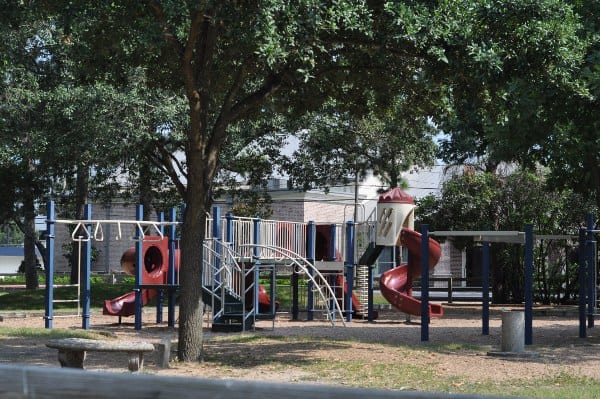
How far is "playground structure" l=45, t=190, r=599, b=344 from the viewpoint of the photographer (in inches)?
768

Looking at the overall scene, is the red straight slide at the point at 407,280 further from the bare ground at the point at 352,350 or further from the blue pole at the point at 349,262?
the blue pole at the point at 349,262

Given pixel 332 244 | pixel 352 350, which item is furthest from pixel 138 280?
pixel 352 350

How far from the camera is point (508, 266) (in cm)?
3161

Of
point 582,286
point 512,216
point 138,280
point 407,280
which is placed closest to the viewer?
point 582,286

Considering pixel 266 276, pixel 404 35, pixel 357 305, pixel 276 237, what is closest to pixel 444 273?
pixel 266 276

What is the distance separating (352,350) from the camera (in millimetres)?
15484

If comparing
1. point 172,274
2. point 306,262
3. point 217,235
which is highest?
point 217,235

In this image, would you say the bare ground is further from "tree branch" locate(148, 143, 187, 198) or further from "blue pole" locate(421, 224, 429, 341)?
"tree branch" locate(148, 143, 187, 198)

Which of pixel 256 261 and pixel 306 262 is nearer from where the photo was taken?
pixel 306 262

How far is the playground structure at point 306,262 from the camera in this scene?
768 inches

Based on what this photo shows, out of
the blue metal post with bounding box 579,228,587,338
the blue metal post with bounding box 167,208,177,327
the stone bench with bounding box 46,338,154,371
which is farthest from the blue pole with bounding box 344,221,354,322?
the stone bench with bounding box 46,338,154,371

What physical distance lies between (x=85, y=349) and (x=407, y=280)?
49.4ft

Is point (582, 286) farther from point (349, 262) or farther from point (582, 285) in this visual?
point (349, 262)

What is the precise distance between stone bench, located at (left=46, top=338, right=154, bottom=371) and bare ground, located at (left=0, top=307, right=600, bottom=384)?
128cm
